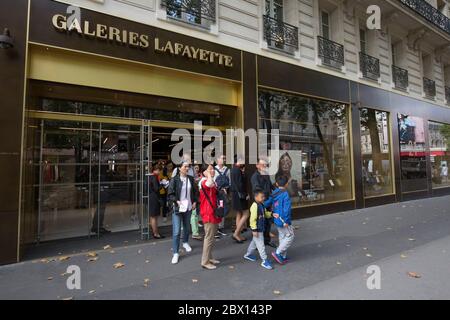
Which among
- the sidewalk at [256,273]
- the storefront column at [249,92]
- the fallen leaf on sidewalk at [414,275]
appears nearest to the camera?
the sidewalk at [256,273]

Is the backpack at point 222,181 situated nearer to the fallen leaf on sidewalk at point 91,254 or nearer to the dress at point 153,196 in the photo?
the dress at point 153,196

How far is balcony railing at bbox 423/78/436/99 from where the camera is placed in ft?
51.1

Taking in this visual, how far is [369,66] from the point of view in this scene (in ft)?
40.6

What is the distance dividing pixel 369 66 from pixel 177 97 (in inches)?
333

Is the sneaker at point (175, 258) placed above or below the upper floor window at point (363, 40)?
below

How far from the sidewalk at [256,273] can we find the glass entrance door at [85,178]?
167 centimetres

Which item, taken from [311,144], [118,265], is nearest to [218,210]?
[118,265]

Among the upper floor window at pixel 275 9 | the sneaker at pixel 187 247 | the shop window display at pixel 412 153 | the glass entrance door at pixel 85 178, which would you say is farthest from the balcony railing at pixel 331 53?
the sneaker at pixel 187 247

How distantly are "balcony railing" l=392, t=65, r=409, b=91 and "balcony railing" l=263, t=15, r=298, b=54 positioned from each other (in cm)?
624

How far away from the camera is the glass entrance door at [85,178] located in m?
7.26

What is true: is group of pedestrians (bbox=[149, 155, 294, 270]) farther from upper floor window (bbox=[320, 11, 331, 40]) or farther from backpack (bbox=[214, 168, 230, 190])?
upper floor window (bbox=[320, 11, 331, 40])

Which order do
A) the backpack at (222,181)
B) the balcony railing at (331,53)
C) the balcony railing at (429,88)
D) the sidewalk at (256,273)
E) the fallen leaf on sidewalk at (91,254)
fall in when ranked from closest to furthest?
the sidewalk at (256,273) → the fallen leaf on sidewalk at (91,254) → the backpack at (222,181) → the balcony railing at (331,53) → the balcony railing at (429,88)

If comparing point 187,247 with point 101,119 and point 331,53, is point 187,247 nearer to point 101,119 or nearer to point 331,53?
point 101,119

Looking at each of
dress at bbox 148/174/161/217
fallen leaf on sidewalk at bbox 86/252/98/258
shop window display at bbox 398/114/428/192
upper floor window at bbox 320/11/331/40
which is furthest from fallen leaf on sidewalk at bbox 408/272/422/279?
shop window display at bbox 398/114/428/192
